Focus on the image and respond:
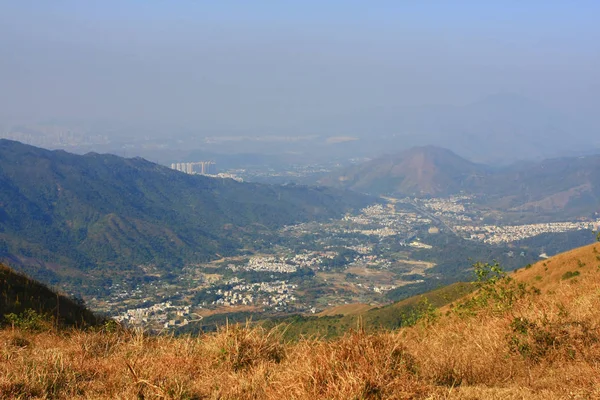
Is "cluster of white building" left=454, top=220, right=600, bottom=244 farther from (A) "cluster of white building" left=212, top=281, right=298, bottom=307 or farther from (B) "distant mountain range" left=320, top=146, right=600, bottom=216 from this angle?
(A) "cluster of white building" left=212, top=281, right=298, bottom=307

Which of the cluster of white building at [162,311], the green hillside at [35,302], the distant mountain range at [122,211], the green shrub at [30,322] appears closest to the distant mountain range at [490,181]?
the distant mountain range at [122,211]

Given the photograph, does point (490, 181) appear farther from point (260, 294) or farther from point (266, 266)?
point (260, 294)

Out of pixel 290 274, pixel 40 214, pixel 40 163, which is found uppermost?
pixel 40 163

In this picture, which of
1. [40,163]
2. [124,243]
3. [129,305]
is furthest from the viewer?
[40,163]

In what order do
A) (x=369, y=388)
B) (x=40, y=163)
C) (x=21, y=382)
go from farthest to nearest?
(x=40, y=163) < (x=21, y=382) < (x=369, y=388)

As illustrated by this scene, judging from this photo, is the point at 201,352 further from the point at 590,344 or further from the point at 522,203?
the point at 522,203

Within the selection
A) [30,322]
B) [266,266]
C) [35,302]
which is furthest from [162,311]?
[30,322]

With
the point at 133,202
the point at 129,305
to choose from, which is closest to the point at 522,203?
the point at 133,202
